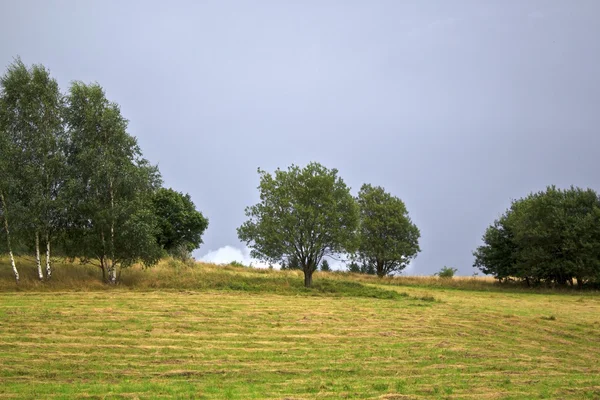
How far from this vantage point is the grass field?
42.4 feet

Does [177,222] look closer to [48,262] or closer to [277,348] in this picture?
[48,262]

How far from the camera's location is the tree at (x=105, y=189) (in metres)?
34.1

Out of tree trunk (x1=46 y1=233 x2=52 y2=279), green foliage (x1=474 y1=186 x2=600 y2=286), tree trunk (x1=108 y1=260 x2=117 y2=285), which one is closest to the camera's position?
tree trunk (x1=46 y1=233 x2=52 y2=279)

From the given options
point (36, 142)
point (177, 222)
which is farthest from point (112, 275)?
point (177, 222)

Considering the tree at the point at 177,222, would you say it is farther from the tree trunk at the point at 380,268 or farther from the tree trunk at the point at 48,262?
the tree trunk at the point at 48,262

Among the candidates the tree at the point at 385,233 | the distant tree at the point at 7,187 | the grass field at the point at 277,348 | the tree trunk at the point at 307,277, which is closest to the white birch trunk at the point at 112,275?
the grass field at the point at 277,348

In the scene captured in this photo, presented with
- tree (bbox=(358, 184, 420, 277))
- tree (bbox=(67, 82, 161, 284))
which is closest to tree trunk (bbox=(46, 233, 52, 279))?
tree (bbox=(67, 82, 161, 284))

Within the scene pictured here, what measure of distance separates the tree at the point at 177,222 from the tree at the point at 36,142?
28.5 metres

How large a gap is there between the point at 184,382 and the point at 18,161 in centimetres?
2634

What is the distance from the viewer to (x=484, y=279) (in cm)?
5962

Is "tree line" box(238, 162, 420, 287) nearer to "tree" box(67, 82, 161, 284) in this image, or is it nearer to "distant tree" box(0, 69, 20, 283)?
"tree" box(67, 82, 161, 284)

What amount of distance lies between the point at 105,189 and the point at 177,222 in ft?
101

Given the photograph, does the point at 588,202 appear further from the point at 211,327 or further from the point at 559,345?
the point at 211,327

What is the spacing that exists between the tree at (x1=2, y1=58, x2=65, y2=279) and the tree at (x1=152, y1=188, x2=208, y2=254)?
93.5ft
